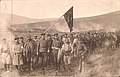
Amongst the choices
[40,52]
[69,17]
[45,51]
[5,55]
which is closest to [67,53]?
[45,51]

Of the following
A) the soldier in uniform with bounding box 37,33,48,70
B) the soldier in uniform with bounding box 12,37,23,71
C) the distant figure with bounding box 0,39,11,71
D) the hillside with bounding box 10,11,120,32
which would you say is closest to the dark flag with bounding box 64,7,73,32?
the hillside with bounding box 10,11,120,32

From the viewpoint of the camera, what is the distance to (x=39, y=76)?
25.6ft

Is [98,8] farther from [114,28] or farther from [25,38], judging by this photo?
[25,38]

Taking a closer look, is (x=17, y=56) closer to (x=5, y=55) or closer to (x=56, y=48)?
(x=5, y=55)

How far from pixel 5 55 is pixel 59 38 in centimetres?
157

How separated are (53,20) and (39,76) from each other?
1.61 metres

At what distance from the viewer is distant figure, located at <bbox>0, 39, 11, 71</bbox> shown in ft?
25.6

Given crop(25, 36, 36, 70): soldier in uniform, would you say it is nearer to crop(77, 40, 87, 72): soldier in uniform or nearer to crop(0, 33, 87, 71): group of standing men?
crop(0, 33, 87, 71): group of standing men

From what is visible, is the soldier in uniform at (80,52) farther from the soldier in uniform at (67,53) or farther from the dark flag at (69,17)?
the dark flag at (69,17)

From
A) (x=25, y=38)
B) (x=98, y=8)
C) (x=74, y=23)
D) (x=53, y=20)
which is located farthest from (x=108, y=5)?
(x=25, y=38)

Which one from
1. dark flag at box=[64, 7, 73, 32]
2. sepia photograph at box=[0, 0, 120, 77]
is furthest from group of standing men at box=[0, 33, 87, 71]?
dark flag at box=[64, 7, 73, 32]

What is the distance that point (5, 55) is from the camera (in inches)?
308

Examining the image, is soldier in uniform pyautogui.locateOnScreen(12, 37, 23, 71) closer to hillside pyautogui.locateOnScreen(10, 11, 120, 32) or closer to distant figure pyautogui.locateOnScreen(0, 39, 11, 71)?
distant figure pyautogui.locateOnScreen(0, 39, 11, 71)

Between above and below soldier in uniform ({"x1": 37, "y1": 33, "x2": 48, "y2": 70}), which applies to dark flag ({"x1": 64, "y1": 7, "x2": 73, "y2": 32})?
above
